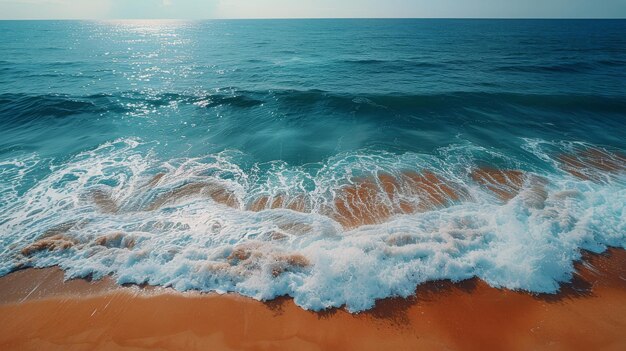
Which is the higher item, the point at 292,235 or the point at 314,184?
the point at 314,184

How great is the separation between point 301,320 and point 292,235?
243 centimetres

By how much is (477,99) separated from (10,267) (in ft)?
76.6

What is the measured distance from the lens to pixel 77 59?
112ft

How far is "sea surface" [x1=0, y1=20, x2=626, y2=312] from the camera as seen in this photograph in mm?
6570

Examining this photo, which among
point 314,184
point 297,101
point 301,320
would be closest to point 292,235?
point 301,320

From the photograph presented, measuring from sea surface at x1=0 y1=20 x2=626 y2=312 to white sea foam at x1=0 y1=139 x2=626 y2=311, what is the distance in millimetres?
46

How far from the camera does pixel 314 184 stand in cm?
1010

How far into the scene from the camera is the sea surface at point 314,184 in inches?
259

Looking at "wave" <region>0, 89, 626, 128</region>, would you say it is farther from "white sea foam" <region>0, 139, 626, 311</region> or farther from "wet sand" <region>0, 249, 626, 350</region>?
"wet sand" <region>0, 249, 626, 350</region>

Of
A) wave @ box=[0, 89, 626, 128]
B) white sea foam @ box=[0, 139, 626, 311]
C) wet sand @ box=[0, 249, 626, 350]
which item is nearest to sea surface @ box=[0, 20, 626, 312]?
white sea foam @ box=[0, 139, 626, 311]

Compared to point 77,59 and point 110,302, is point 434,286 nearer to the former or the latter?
point 110,302

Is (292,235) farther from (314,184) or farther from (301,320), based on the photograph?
(314,184)

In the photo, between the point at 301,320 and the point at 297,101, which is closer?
the point at 301,320

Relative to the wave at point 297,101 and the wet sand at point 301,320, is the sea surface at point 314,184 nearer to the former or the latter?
the wave at point 297,101
